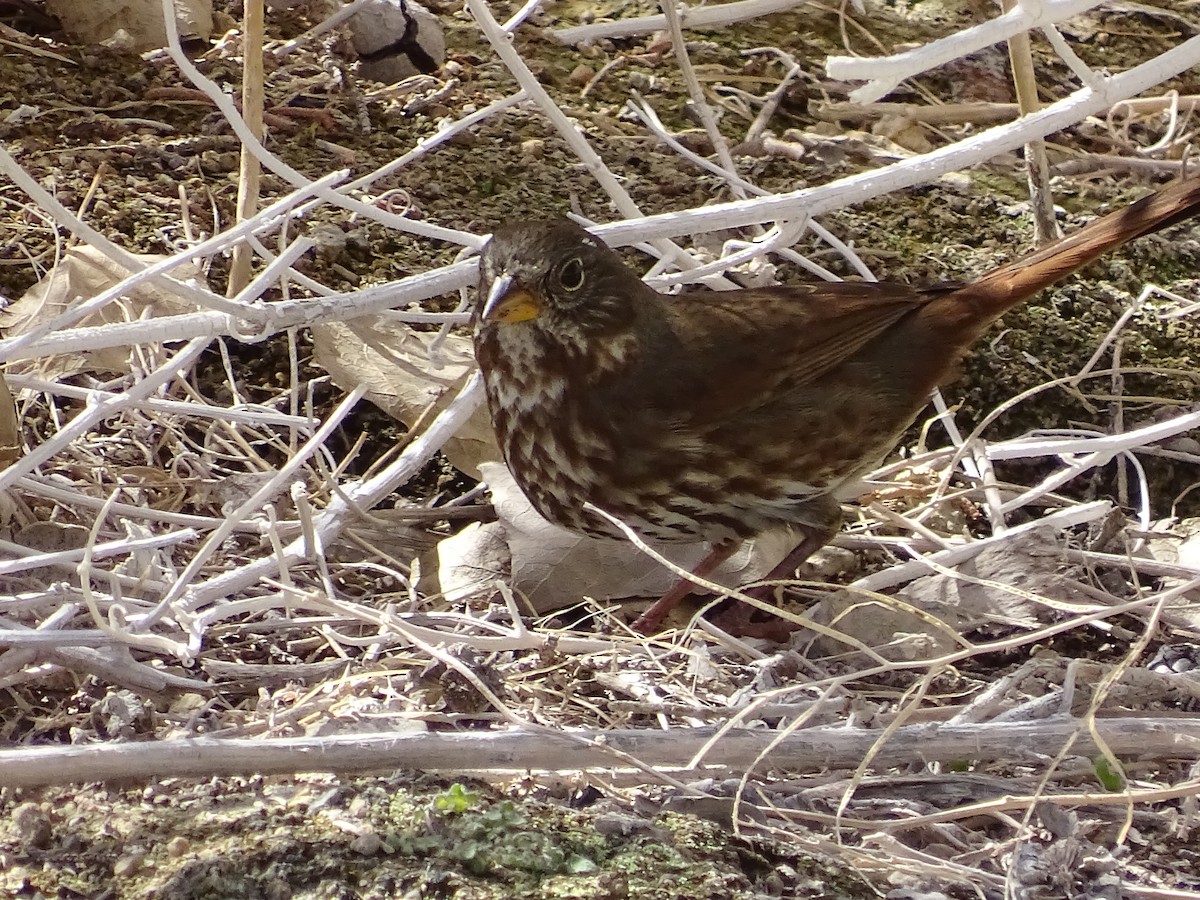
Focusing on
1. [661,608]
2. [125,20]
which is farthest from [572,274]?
[125,20]

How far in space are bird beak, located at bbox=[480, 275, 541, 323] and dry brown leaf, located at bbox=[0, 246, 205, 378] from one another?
2.10ft

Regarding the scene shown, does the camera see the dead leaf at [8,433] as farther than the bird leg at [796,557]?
No

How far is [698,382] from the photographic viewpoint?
2.70 metres

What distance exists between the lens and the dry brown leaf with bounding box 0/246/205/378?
9.00 ft

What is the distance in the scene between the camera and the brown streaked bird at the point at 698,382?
8.71ft

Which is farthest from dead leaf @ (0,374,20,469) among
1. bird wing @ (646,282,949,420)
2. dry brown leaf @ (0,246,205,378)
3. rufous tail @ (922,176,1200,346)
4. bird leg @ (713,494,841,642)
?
rufous tail @ (922,176,1200,346)

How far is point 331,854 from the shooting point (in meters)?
1.75

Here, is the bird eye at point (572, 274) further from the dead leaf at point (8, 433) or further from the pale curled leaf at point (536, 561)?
the dead leaf at point (8, 433)

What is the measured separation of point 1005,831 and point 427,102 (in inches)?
95.3

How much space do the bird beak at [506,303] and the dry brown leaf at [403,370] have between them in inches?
14.2

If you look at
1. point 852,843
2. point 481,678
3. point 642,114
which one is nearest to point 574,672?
point 481,678

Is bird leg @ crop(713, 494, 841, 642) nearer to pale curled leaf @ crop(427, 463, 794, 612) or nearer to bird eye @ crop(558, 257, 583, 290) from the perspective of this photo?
pale curled leaf @ crop(427, 463, 794, 612)

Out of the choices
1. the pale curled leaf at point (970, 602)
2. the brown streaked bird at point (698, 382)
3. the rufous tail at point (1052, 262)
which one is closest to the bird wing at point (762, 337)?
the brown streaked bird at point (698, 382)

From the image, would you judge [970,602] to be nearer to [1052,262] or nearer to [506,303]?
[1052,262]
